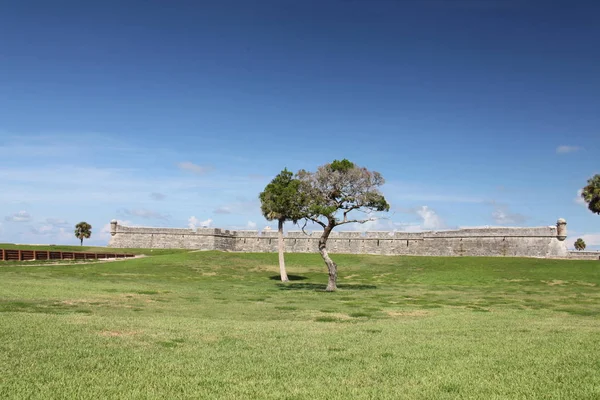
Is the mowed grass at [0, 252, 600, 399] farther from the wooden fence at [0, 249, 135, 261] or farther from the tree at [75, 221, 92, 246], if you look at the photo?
the tree at [75, 221, 92, 246]

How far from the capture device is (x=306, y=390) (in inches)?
328

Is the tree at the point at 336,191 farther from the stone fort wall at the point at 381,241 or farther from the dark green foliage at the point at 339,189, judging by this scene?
the stone fort wall at the point at 381,241

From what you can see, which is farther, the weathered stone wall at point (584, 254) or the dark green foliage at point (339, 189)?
the weathered stone wall at point (584, 254)

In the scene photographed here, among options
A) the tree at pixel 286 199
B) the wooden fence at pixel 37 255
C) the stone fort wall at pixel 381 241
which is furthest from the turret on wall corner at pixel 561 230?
the wooden fence at pixel 37 255

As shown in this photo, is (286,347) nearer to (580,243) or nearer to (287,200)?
(287,200)

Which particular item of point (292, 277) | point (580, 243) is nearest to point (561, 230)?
point (292, 277)

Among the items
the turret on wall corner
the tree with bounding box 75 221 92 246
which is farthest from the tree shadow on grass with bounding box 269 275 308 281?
the tree with bounding box 75 221 92 246

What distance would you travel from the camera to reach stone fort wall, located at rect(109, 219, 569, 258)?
62938mm


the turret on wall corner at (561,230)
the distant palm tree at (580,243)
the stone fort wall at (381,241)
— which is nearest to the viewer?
the turret on wall corner at (561,230)

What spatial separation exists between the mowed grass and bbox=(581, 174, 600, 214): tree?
3952 centimetres

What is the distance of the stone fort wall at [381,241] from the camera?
62.9m

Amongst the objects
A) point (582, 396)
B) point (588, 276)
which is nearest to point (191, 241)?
point (588, 276)

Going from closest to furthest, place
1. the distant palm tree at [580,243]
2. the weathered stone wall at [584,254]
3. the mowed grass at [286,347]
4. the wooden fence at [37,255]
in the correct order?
the mowed grass at [286,347], the wooden fence at [37,255], the weathered stone wall at [584,254], the distant palm tree at [580,243]

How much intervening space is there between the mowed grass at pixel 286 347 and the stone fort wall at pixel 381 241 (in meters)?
37.6
